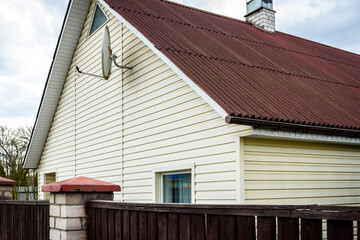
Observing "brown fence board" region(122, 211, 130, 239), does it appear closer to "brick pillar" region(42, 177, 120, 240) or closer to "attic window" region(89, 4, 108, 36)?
"brick pillar" region(42, 177, 120, 240)

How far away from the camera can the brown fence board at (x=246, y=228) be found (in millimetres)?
3373

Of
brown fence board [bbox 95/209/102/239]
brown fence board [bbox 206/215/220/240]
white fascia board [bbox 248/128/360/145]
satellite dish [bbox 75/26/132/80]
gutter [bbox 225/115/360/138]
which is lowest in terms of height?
brown fence board [bbox 95/209/102/239]

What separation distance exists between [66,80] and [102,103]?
9.20 feet

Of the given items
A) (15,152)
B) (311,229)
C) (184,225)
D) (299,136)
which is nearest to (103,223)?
(184,225)

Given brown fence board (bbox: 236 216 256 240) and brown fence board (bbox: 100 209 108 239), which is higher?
brown fence board (bbox: 236 216 256 240)

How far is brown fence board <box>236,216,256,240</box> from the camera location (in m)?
3.37

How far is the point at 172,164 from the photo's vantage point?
780 cm

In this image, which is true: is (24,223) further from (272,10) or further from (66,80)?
(272,10)

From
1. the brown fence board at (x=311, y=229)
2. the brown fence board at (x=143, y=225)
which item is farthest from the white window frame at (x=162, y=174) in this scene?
the brown fence board at (x=311, y=229)

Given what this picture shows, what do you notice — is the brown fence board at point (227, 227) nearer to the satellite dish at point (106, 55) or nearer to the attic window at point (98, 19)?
the satellite dish at point (106, 55)

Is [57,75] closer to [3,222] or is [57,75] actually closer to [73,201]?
[3,222]

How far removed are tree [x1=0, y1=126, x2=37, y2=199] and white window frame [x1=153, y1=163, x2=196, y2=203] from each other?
1522 centimetres

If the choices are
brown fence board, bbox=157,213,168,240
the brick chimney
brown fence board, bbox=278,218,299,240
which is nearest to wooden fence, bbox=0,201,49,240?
brown fence board, bbox=157,213,168,240

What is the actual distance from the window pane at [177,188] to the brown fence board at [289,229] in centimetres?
444
